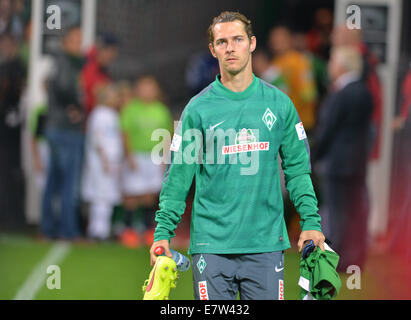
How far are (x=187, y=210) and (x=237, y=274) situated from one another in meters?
2.19

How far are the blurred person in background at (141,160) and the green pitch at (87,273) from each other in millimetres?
309

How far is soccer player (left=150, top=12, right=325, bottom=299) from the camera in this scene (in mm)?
3080

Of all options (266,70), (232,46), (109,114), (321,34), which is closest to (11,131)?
(109,114)

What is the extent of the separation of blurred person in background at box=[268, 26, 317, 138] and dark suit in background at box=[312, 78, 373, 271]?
2.73 ft

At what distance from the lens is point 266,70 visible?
707 cm

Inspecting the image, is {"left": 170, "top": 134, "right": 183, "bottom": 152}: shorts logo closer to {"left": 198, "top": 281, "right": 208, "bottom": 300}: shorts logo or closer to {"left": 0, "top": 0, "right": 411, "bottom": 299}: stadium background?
{"left": 198, "top": 281, "right": 208, "bottom": 300}: shorts logo

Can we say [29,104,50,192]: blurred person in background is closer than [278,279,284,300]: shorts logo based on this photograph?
No

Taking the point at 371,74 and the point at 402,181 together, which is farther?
the point at 402,181

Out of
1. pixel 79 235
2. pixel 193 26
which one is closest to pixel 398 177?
pixel 193 26

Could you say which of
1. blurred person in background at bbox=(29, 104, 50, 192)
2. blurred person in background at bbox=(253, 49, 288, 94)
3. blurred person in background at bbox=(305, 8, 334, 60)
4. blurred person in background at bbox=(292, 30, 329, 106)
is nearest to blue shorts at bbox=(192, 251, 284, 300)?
blurred person in background at bbox=(253, 49, 288, 94)

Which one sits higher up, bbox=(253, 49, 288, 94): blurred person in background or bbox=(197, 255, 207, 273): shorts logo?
bbox=(253, 49, 288, 94): blurred person in background

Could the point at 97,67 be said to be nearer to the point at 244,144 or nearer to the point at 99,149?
the point at 99,149

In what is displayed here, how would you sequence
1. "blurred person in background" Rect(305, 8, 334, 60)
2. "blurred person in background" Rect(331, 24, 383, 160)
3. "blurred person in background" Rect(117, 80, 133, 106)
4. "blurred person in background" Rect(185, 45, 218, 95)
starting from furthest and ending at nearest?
"blurred person in background" Rect(305, 8, 334, 60) → "blurred person in background" Rect(117, 80, 133, 106) → "blurred person in background" Rect(185, 45, 218, 95) → "blurred person in background" Rect(331, 24, 383, 160)
